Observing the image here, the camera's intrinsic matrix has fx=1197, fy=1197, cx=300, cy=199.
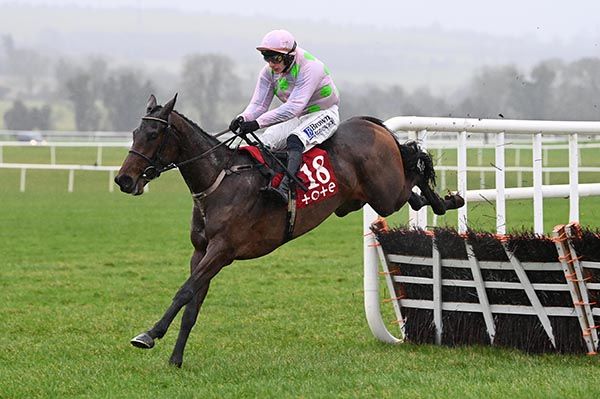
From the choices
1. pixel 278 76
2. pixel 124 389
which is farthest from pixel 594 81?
pixel 124 389

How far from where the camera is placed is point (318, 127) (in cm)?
791

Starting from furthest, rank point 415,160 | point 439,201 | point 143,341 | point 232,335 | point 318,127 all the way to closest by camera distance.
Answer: point 232,335 → point 415,160 → point 439,201 → point 318,127 → point 143,341

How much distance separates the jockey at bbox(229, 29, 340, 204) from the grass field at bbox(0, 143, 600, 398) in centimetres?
112

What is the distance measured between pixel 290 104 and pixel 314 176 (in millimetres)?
494

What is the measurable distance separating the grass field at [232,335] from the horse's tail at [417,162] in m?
0.34

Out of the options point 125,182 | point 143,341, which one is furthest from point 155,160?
point 143,341

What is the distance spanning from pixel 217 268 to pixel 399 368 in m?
1.27

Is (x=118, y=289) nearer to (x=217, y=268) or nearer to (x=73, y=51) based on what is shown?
(x=217, y=268)

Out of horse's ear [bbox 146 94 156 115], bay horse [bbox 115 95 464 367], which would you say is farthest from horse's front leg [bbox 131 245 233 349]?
horse's ear [bbox 146 94 156 115]

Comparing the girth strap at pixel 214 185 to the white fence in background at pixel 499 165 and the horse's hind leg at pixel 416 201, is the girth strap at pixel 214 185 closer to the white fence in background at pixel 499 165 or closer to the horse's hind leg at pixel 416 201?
the white fence in background at pixel 499 165

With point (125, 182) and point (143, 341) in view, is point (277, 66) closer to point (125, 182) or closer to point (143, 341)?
point (125, 182)

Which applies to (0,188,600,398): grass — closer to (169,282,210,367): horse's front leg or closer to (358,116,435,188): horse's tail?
(169,282,210,367): horse's front leg

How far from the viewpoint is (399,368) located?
272 inches

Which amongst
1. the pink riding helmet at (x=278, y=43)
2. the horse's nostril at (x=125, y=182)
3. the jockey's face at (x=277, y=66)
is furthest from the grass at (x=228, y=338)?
the pink riding helmet at (x=278, y=43)
